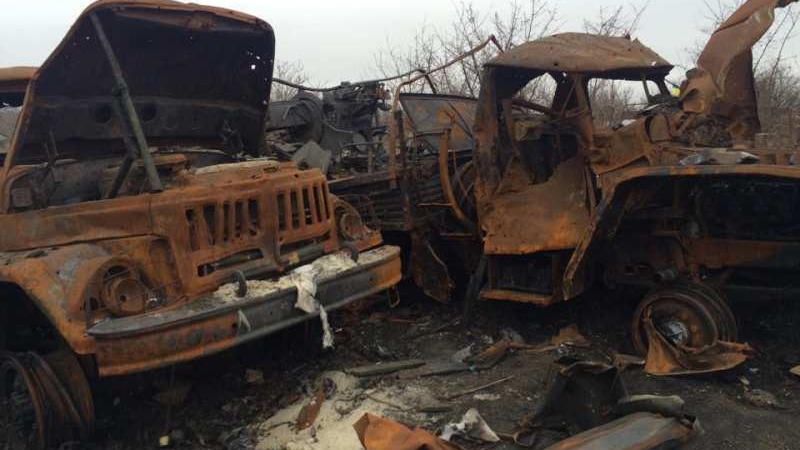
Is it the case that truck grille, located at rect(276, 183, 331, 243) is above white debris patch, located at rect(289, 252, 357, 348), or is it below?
above

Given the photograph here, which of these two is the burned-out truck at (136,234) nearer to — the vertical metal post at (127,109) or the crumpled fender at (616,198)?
the vertical metal post at (127,109)

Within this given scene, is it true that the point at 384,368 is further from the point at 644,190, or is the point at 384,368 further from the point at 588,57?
the point at 588,57

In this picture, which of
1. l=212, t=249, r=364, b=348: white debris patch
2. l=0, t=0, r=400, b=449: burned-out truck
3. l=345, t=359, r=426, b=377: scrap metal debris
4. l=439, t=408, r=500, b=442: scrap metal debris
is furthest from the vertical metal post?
l=439, t=408, r=500, b=442: scrap metal debris

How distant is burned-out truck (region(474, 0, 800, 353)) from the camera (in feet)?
13.3

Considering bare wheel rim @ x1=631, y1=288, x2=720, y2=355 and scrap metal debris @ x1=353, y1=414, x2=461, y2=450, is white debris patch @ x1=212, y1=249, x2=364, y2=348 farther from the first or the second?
bare wheel rim @ x1=631, y1=288, x2=720, y2=355

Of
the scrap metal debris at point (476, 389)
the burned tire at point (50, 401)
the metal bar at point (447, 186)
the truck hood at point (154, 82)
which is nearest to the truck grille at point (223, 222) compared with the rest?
the truck hood at point (154, 82)

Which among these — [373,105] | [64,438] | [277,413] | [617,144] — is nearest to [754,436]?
[617,144]

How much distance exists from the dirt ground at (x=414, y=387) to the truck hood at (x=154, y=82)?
66.2 inches

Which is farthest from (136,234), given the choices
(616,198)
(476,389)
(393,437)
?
(616,198)

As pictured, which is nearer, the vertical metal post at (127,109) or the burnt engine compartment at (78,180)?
the vertical metal post at (127,109)

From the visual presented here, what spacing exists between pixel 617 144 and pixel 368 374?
7.67ft

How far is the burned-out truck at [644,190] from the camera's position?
13.3 feet

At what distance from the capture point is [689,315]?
4.02 metres

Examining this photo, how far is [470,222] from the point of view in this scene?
5.53 metres
